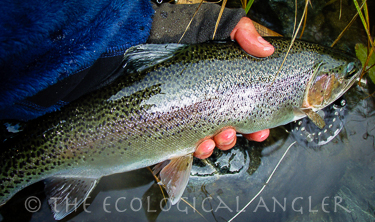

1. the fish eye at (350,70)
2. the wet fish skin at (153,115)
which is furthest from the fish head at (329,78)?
the wet fish skin at (153,115)

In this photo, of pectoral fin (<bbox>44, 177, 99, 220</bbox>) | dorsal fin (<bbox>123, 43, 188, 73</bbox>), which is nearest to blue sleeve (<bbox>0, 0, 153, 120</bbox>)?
dorsal fin (<bbox>123, 43, 188, 73</bbox>)

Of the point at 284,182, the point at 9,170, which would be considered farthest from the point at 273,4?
the point at 9,170

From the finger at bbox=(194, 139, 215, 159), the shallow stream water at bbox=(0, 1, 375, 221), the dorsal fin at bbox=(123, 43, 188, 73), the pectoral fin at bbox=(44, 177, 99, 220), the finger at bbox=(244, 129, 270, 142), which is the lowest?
the shallow stream water at bbox=(0, 1, 375, 221)

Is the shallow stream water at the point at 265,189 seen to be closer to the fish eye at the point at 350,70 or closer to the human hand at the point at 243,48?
the human hand at the point at 243,48

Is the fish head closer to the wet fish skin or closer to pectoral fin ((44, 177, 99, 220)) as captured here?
the wet fish skin

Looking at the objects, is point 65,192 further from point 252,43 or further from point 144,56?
point 252,43

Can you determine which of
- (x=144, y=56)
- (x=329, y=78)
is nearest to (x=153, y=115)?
(x=144, y=56)
